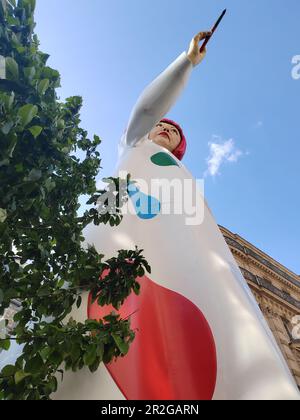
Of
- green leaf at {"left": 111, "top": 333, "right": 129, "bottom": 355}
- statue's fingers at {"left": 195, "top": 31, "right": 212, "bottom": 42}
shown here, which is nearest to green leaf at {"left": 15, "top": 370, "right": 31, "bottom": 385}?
green leaf at {"left": 111, "top": 333, "right": 129, "bottom": 355}

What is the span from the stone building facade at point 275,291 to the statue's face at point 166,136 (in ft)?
27.2

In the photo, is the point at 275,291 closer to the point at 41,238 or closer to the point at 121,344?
the point at 41,238

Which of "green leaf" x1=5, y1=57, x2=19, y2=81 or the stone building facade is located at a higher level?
the stone building facade

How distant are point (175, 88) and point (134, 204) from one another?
4.87 ft

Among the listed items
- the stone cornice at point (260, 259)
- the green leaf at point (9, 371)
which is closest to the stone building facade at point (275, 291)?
the stone cornice at point (260, 259)

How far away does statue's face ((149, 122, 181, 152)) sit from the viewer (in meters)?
5.57

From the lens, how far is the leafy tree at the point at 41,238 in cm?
166

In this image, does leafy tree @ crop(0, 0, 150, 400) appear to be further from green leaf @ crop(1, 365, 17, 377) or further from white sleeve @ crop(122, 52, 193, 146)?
white sleeve @ crop(122, 52, 193, 146)

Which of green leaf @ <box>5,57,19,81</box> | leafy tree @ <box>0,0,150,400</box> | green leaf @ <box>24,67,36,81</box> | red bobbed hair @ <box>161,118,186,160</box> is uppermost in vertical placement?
red bobbed hair @ <box>161,118,186,160</box>

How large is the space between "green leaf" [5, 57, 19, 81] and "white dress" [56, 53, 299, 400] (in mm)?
1733

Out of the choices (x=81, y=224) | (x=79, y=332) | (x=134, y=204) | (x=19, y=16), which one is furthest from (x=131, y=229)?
(x=19, y=16)

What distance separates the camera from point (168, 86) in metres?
3.72

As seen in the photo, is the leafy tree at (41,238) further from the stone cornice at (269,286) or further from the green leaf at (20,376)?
the stone cornice at (269,286)

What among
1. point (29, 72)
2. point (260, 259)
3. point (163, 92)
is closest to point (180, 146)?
point (163, 92)
